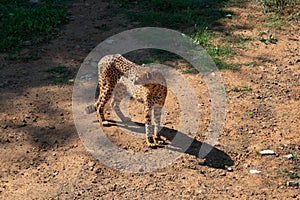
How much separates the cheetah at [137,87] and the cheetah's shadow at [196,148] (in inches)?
6.9

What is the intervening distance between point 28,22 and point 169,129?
181 inches

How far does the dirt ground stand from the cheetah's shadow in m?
0.02

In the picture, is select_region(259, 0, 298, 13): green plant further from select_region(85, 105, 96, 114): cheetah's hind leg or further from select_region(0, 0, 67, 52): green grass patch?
select_region(85, 105, 96, 114): cheetah's hind leg

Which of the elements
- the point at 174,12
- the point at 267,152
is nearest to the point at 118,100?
the point at 267,152

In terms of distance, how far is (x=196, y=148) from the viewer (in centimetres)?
605

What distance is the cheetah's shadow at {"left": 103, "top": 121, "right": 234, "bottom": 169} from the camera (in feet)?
19.0

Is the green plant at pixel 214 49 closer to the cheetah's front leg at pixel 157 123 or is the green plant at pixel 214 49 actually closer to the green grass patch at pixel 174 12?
the green grass patch at pixel 174 12

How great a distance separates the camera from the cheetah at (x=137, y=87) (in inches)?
230

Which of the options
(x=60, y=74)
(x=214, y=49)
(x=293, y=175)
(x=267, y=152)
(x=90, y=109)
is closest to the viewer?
(x=293, y=175)

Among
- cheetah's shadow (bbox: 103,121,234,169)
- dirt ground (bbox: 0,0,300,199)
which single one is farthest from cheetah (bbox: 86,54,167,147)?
dirt ground (bbox: 0,0,300,199)

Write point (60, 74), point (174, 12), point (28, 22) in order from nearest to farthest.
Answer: point (60, 74), point (28, 22), point (174, 12)

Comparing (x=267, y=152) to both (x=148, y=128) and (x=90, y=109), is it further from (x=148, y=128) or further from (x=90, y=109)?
(x=90, y=109)

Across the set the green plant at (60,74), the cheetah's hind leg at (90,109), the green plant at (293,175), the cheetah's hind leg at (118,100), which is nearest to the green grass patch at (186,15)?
the green plant at (60,74)

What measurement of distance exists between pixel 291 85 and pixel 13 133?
14.1 feet
